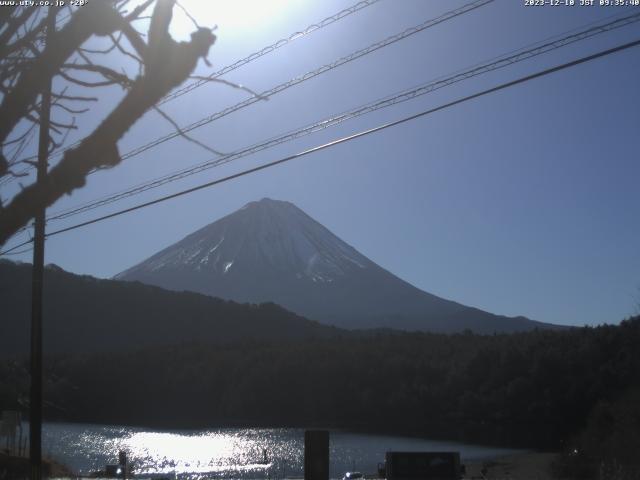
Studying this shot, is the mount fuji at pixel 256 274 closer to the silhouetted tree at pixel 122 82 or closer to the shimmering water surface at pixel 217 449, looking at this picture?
the shimmering water surface at pixel 217 449

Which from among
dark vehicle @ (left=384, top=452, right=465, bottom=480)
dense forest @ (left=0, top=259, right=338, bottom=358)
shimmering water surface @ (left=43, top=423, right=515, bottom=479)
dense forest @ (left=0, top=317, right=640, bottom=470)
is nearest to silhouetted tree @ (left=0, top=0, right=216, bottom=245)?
dark vehicle @ (left=384, top=452, right=465, bottom=480)

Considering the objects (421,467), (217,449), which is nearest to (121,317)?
(217,449)

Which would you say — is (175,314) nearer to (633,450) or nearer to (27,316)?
(27,316)

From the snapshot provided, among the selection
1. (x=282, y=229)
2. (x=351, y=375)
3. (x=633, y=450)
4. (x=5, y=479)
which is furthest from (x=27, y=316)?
(x=282, y=229)

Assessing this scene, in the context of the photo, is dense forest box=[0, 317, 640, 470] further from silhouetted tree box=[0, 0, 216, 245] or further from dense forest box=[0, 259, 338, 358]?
silhouetted tree box=[0, 0, 216, 245]

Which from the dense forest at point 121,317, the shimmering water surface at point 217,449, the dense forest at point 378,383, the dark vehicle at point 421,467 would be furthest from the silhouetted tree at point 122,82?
the dense forest at point 121,317

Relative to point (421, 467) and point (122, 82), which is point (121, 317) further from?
point (122, 82)
